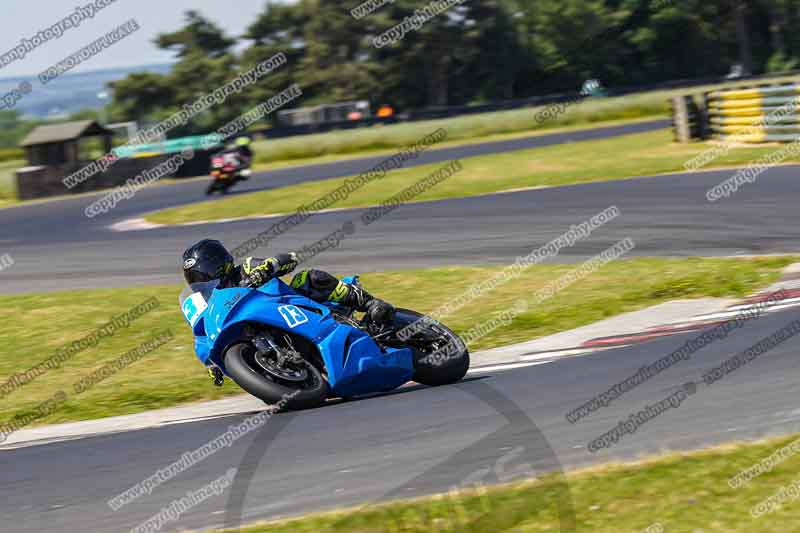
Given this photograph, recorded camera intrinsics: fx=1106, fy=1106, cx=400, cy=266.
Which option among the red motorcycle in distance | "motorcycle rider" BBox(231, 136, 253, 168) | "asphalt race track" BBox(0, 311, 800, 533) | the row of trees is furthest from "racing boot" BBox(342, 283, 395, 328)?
the row of trees

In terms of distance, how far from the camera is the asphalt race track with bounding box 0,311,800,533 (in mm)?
5992

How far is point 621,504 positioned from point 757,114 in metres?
21.5

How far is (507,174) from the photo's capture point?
2788 centimetres

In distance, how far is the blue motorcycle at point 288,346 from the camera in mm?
7809

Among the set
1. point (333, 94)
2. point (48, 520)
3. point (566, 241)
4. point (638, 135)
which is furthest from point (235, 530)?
point (333, 94)

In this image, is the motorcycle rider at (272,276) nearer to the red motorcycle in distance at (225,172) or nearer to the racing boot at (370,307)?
the racing boot at (370,307)

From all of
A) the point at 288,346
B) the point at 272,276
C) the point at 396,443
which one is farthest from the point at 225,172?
the point at 396,443

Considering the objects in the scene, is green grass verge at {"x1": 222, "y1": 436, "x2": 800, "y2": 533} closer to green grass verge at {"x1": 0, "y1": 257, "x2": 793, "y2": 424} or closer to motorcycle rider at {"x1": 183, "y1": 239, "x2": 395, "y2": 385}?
motorcycle rider at {"x1": 183, "y1": 239, "x2": 395, "y2": 385}

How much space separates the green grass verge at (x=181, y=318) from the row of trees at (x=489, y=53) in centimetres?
6203

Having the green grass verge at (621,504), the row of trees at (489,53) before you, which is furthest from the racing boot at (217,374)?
the row of trees at (489,53)

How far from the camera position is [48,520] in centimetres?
608

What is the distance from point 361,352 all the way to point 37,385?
501 cm

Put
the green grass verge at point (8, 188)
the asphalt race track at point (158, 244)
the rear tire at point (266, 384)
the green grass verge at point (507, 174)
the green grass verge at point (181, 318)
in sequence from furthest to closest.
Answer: the green grass verge at point (8, 188), the green grass verge at point (507, 174), the asphalt race track at point (158, 244), the green grass verge at point (181, 318), the rear tire at point (266, 384)

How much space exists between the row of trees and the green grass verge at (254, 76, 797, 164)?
1036 inches
